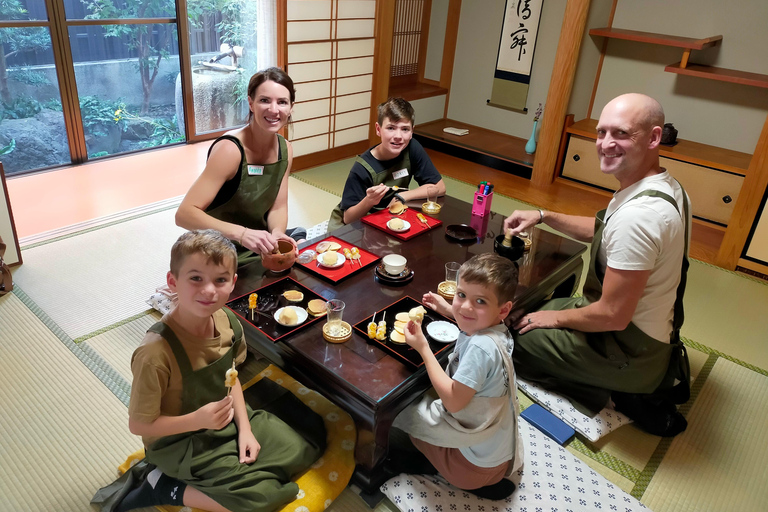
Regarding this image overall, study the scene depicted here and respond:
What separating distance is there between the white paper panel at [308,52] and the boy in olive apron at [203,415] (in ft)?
10.1

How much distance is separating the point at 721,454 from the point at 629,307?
0.76 meters

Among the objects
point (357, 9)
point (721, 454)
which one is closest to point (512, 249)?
point (721, 454)

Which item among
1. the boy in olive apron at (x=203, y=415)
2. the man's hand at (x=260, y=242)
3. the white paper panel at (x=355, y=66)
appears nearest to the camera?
the boy in olive apron at (x=203, y=415)

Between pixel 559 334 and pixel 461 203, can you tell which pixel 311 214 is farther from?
pixel 559 334

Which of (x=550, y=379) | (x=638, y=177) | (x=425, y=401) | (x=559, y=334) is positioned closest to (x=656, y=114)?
(x=638, y=177)

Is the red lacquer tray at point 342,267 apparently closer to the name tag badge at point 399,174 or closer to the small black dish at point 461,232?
the small black dish at point 461,232

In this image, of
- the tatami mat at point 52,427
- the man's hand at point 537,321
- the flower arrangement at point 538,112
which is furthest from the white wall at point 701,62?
the tatami mat at point 52,427

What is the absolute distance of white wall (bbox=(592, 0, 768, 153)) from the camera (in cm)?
411

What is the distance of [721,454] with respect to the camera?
2.19 meters

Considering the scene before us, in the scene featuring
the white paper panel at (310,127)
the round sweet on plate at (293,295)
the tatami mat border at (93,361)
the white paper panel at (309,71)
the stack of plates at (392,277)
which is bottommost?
the tatami mat border at (93,361)

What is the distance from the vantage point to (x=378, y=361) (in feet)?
5.74

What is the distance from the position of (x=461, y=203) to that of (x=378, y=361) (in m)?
1.42

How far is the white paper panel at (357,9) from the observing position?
4586mm

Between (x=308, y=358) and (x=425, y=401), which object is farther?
(x=425, y=401)
